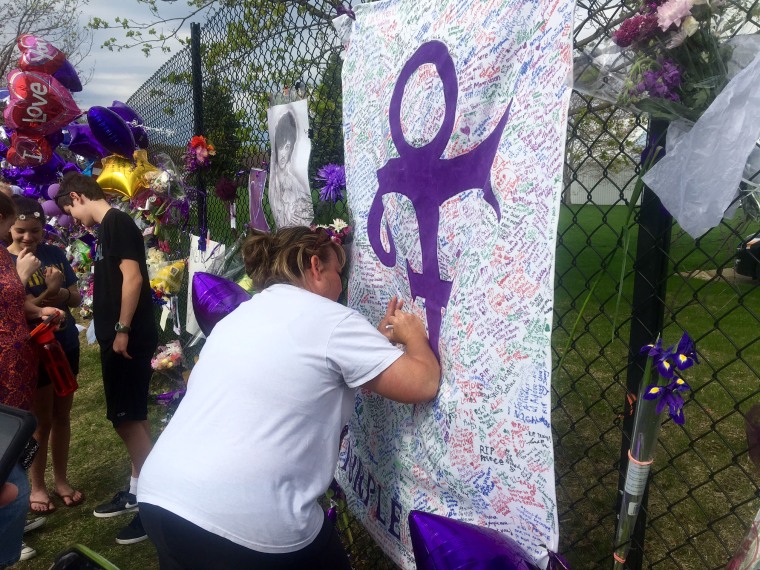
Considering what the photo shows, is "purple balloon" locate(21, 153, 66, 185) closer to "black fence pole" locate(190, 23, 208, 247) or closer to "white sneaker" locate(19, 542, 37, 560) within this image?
"black fence pole" locate(190, 23, 208, 247)

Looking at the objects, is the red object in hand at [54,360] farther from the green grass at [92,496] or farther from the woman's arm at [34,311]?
the green grass at [92,496]

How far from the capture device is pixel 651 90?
1110mm

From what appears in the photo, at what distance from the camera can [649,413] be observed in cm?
136

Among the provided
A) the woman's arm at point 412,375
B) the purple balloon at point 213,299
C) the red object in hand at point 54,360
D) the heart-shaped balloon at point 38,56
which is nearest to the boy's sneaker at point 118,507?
the red object in hand at point 54,360

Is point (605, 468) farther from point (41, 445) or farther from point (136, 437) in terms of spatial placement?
point (41, 445)

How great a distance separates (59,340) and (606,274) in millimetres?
3020

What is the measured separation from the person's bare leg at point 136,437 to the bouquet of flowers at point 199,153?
1673 millimetres

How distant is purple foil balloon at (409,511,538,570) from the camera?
49.6 inches

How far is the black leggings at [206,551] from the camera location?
154 centimetres

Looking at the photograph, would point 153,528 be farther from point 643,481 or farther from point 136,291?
point 136,291

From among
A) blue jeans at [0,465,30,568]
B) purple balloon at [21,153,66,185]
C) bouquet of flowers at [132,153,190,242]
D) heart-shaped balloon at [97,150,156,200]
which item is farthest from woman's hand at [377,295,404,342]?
purple balloon at [21,153,66,185]

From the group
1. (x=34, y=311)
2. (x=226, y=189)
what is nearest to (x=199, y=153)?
(x=226, y=189)

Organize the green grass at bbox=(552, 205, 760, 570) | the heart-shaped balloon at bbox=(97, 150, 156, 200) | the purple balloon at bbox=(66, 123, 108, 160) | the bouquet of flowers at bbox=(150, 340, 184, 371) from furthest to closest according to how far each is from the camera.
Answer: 1. the purple balloon at bbox=(66, 123, 108, 160)
2. the heart-shaped balloon at bbox=(97, 150, 156, 200)
3. the bouquet of flowers at bbox=(150, 340, 184, 371)
4. the green grass at bbox=(552, 205, 760, 570)

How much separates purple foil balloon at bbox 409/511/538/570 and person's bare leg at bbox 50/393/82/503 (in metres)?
2.76
